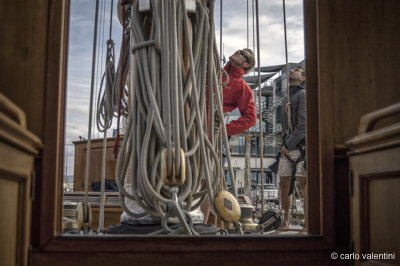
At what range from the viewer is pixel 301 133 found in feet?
12.5

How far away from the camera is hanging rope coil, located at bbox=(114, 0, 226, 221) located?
5.65 feet

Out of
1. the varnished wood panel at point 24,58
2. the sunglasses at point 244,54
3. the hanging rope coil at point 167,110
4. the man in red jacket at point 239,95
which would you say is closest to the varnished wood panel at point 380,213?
the hanging rope coil at point 167,110

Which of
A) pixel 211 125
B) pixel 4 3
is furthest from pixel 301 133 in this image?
pixel 4 3

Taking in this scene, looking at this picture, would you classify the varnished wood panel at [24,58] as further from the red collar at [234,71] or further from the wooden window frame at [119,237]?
the red collar at [234,71]

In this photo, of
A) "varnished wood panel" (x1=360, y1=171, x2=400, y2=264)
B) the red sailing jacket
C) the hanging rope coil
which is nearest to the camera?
"varnished wood panel" (x1=360, y1=171, x2=400, y2=264)

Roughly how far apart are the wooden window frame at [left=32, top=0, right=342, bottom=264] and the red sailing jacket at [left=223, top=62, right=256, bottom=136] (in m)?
2.09

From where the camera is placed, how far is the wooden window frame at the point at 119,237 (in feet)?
4.56

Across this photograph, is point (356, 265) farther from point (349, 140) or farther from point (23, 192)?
point (23, 192)

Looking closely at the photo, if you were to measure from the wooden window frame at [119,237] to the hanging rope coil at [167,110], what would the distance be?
8.8 inches

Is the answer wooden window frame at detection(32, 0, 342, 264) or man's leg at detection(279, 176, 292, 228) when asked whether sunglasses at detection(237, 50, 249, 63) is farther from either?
wooden window frame at detection(32, 0, 342, 264)

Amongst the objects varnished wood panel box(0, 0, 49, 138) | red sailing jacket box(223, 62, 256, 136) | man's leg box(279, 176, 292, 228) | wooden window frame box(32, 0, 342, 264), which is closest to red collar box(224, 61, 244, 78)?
red sailing jacket box(223, 62, 256, 136)

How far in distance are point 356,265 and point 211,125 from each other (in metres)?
0.79

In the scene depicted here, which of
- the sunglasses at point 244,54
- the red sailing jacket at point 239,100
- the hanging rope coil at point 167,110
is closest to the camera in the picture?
the hanging rope coil at point 167,110

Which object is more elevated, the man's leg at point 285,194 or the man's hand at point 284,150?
the man's hand at point 284,150
